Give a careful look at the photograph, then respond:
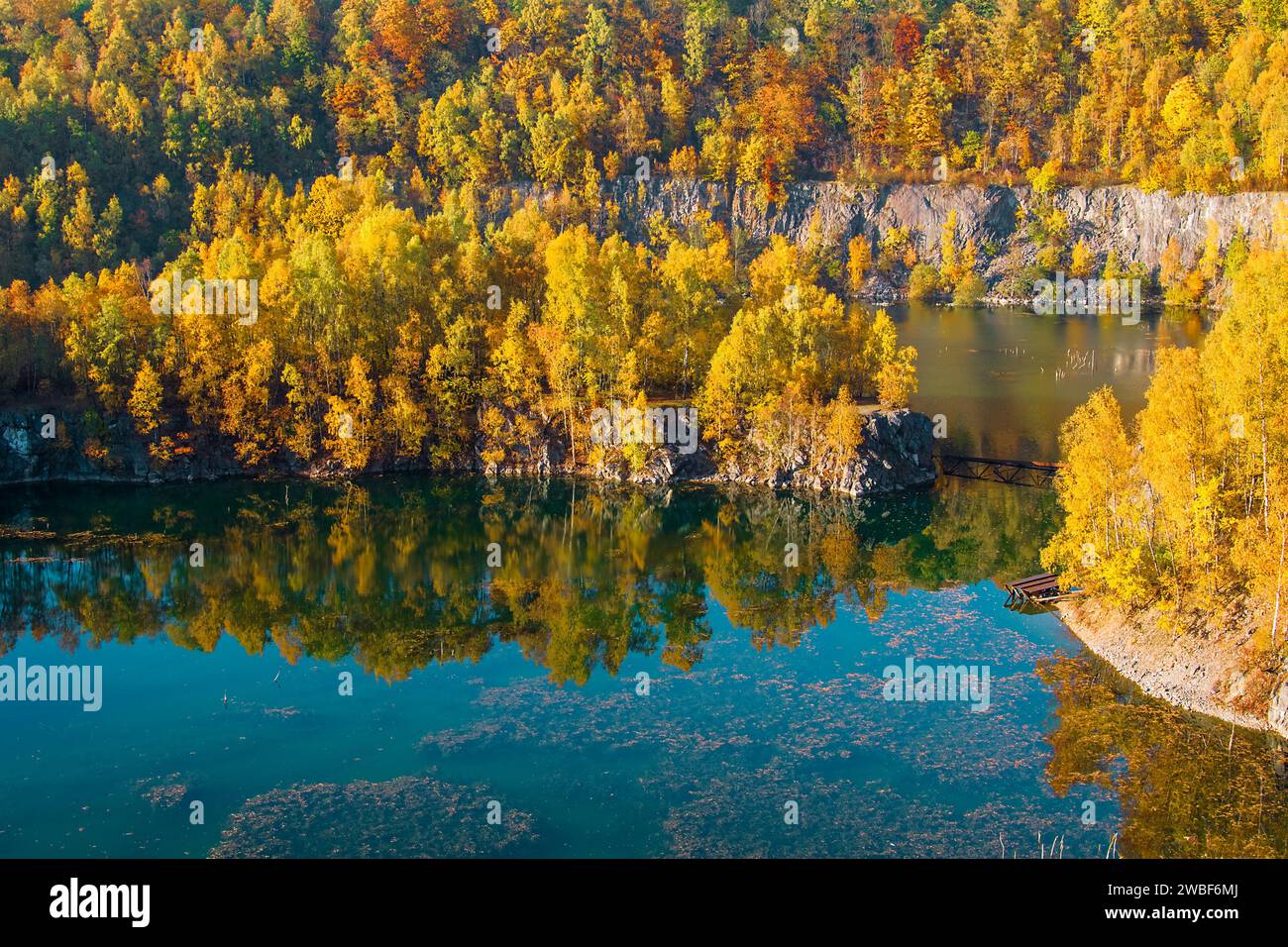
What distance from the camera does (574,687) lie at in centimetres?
4700

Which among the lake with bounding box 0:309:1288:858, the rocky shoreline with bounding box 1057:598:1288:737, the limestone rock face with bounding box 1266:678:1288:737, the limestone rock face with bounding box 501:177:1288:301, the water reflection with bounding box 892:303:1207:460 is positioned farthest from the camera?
the limestone rock face with bounding box 501:177:1288:301

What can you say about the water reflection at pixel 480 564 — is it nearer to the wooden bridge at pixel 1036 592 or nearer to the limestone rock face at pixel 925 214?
the wooden bridge at pixel 1036 592

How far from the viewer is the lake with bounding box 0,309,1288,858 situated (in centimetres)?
3619

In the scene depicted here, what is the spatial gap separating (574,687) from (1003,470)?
35.7 metres

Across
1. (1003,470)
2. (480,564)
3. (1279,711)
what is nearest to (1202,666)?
(1279,711)

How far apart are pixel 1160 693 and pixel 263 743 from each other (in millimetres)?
30150

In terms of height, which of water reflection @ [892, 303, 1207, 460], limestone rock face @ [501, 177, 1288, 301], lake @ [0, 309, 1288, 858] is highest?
limestone rock face @ [501, 177, 1288, 301]

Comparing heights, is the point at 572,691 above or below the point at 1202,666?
below

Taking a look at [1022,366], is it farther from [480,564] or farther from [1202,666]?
[1202,666]

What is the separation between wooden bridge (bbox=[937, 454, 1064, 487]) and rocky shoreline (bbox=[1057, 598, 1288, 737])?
76.6ft

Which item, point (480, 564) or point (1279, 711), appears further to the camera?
point (480, 564)

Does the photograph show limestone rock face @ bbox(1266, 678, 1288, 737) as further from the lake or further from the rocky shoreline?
the lake

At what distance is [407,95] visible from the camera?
530 ft

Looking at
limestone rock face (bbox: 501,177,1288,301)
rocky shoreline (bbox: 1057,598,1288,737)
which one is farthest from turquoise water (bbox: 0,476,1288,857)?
limestone rock face (bbox: 501,177,1288,301)
